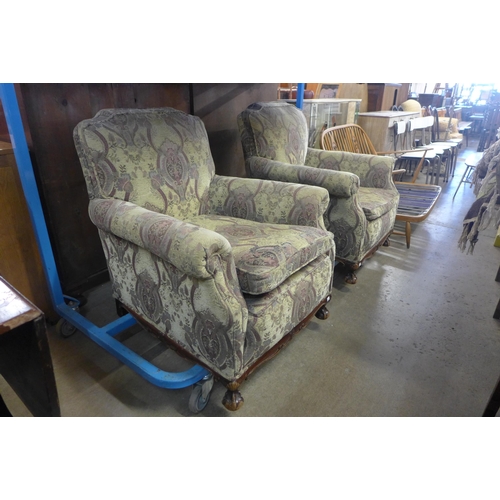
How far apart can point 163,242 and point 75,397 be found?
0.70 meters

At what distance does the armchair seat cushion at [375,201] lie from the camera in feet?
6.41

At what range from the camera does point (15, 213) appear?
145 cm

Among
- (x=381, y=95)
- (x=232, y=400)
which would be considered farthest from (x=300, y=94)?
(x=381, y=95)

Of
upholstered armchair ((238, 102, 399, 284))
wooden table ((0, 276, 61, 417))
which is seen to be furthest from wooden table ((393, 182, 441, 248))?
wooden table ((0, 276, 61, 417))

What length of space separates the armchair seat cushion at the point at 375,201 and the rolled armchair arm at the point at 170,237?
115cm

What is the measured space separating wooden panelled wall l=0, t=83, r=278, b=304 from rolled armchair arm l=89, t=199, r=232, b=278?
54 cm

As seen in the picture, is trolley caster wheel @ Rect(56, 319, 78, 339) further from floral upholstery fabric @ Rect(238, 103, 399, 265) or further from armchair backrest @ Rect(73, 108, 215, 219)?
floral upholstery fabric @ Rect(238, 103, 399, 265)

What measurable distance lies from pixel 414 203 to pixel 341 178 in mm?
865

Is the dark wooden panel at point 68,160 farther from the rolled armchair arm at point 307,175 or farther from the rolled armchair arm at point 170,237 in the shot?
the rolled armchair arm at point 307,175

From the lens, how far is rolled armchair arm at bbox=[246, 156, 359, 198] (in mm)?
1827

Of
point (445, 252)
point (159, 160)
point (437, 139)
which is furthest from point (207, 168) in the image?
point (437, 139)

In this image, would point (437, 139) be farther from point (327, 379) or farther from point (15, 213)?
point (15, 213)

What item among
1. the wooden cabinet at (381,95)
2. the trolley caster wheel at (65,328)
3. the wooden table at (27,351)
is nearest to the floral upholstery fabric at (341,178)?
the trolley caster wheel at (65,328)

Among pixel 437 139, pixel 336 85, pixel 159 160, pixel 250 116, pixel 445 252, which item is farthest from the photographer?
pixel 437 139
